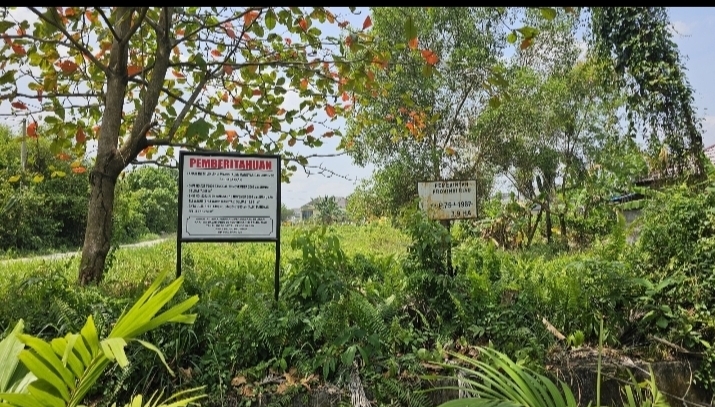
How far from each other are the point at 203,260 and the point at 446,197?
3.52m

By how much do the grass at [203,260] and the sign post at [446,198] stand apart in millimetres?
1035

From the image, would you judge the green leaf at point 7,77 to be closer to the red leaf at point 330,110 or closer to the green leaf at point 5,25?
the green leaf at point 5,25

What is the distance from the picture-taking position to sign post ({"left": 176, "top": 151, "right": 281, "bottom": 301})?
347 cm

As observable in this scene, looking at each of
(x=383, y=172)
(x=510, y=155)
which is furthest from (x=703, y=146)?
(x=383, y=172)

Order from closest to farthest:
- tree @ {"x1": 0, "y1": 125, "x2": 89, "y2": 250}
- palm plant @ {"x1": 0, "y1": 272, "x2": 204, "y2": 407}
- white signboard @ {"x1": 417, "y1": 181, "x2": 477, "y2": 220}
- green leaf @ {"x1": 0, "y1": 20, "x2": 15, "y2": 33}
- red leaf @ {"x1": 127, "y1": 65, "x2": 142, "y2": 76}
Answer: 1. palm plant @ {"x1": 0, "y1": 272, "x2": 204, "y2": 407}
2. green leaf @ {"x1": 0, "y1": 20, "x2": 15, "y2": 33}
3. white signboard @ {"x1": 417, "y1": 181, "x2": 477, "y2": 220}
4. red leaf @ {"x1": 127, "y1": 65, "x2": 142, "y2": 76}
5. tree @ {"x1": 0, "y1": 125, "x2": 89, "y2": 250}

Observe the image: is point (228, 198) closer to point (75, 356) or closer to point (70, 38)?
point (70, 38)

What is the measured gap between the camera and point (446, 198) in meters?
3.84

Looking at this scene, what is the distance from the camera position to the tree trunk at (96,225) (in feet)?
12.9

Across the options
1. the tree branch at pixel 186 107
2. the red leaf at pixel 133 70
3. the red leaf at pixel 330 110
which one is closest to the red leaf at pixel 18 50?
the red leaf at pixel 133 70

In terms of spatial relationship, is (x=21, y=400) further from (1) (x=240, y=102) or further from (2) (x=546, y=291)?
(1) (x=240, y=102)

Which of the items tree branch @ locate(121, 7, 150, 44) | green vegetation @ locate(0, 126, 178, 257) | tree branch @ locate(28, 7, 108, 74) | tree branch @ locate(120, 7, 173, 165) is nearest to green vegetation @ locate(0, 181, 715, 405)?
tree branch @ locate(120, 7, 173, 165)

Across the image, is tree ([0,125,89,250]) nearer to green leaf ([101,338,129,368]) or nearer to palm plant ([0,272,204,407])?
palm plant ([0,272,204,407])

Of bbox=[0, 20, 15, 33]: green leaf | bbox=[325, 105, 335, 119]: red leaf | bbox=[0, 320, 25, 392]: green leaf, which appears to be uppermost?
bbox=[0, 20, 15, 33]: green leaf

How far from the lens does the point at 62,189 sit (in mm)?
14383
